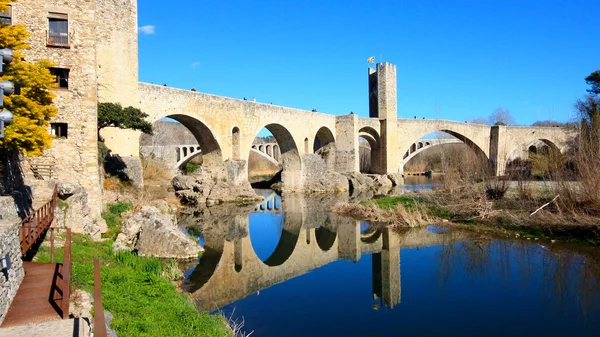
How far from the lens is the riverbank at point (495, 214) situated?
11.5 meters

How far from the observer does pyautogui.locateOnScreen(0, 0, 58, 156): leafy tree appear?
738 centimetres

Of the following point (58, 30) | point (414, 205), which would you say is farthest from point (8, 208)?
point (414, 205)

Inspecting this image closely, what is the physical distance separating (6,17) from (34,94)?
276 centimetres

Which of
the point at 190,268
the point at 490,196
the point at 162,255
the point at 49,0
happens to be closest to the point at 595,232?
the point at 490,196

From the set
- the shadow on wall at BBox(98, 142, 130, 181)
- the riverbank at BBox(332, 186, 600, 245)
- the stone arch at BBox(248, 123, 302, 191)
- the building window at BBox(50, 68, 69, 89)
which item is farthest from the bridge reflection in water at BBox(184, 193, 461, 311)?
the stone arch at BBox(248, 123, 302, 191)

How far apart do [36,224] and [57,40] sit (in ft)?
16.0

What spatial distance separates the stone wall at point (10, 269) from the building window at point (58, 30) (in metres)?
6.15

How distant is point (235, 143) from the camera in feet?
75.7

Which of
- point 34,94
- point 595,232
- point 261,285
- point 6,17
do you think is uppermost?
point 6,17

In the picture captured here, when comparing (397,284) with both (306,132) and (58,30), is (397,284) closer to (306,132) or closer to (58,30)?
(58,30)

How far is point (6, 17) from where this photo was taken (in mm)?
9766

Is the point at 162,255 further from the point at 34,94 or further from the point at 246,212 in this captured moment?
the point at 246,212

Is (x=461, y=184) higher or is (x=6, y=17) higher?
(x=6, y=17)

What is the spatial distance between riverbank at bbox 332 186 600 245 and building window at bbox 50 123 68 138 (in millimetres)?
10233
